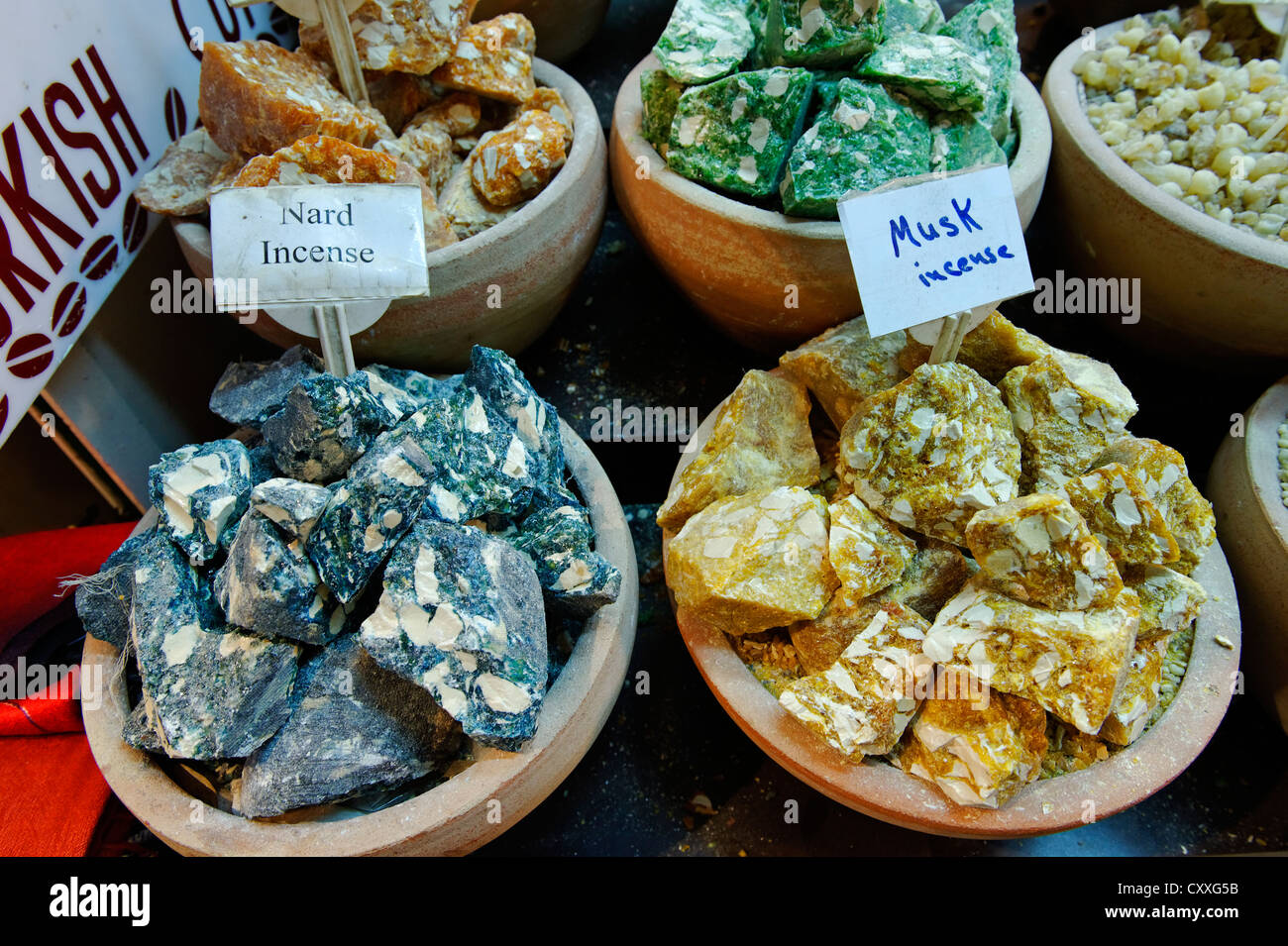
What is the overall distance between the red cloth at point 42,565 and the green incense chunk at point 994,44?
4.58ft

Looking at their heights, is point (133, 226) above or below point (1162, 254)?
above

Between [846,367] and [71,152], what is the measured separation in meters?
1.06

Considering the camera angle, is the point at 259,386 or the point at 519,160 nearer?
the point at 259,386

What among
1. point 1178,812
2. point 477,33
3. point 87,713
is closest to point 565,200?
point 477,33

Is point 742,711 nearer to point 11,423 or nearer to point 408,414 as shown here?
point 408,414

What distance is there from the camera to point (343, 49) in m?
1.20

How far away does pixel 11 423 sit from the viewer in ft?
3.69

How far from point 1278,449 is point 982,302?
52cm

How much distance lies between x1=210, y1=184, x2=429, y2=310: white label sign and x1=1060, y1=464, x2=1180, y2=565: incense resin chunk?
2.57 feet

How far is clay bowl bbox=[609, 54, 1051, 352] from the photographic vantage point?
1.11 meters

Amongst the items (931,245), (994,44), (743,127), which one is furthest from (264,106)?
(994,44)

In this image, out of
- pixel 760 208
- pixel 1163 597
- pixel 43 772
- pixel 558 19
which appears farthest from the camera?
pixel 558 19

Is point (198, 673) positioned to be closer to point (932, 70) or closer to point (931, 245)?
point (931, 245)

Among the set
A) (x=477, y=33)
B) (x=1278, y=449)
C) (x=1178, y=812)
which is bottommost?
(x=1178, y=812)
